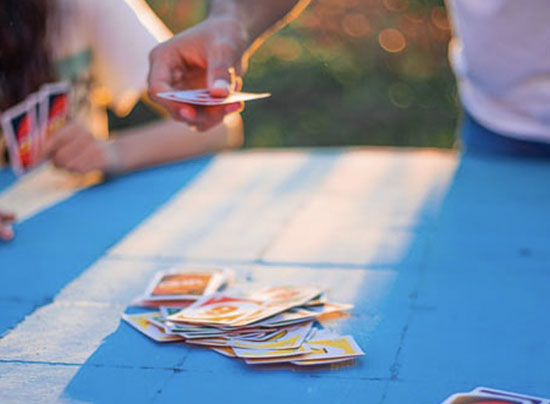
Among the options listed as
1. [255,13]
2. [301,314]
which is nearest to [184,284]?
[301,314]

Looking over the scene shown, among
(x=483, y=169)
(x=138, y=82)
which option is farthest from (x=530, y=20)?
(x=138, y=82)

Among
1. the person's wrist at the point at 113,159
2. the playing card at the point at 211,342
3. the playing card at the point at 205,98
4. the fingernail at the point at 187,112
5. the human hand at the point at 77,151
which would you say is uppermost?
the playing card at the point at 205,98

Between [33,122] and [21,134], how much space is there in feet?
0.22

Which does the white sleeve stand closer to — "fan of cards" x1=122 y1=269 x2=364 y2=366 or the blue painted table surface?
the blue painted table surface

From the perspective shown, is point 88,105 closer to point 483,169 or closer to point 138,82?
point 138,82

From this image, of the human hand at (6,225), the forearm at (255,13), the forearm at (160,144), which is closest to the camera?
the forearm at (255,13)

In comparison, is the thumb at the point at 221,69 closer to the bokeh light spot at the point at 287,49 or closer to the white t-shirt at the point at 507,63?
the white t-shirt at the point at 507,63

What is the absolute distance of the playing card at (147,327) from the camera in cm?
154

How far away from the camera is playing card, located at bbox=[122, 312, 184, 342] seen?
1535mm

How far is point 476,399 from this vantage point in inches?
49.2

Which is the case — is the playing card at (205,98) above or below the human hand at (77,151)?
above

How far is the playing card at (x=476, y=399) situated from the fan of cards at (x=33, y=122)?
1.49 metres

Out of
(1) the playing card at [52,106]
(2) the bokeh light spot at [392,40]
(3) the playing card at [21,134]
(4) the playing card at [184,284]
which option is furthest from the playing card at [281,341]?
(2) the bokeh light spot at [392,40]

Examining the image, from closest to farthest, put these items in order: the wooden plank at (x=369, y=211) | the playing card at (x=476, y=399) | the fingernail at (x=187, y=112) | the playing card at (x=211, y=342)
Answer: the playing card at (x=476, y=399)
the playing card at (x=211, y=342)
the fingernail at (x=187, y=112)
the wooden plank at (x=369, y=211)
